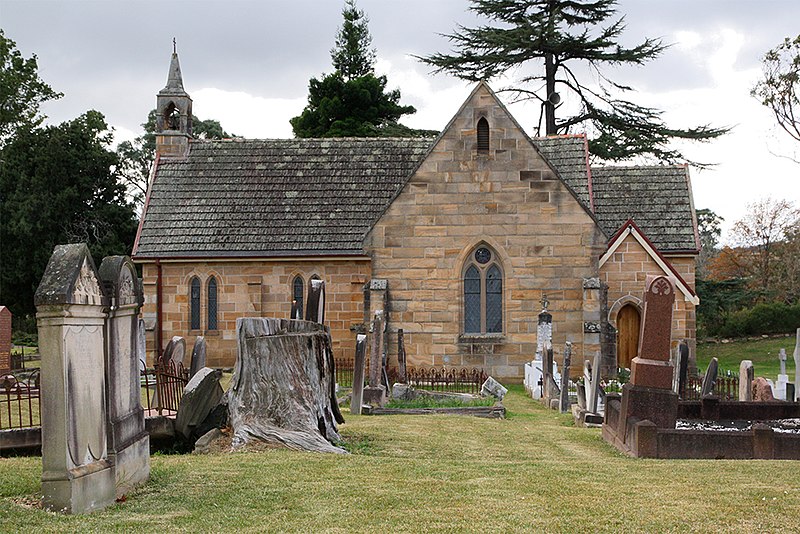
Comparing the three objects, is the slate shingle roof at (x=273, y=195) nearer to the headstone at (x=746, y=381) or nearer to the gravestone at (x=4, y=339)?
the gravestone at (x=4, y=339)

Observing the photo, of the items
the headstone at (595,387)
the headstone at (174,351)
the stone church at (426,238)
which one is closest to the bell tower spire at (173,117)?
the stone church at (426,238)

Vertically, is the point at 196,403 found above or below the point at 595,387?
above

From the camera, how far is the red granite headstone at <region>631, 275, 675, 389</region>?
48.2 ft

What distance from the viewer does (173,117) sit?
35.9m

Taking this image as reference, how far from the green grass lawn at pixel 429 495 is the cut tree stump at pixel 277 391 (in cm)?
60

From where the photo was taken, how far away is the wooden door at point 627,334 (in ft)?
98.5

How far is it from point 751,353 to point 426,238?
64.0 ft

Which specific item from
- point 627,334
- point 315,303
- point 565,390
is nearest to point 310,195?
point 627,334

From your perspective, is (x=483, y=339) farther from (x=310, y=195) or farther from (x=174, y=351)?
(x=174, y=351)

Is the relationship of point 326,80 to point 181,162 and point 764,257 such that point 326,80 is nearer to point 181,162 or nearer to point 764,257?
point 181,162

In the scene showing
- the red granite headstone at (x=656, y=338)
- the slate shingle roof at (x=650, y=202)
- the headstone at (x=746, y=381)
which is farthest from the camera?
the slate shingle roof at (x=650, y=202)

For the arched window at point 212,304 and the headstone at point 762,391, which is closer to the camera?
the headstone at point 762,391

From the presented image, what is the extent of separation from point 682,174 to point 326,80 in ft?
90.7

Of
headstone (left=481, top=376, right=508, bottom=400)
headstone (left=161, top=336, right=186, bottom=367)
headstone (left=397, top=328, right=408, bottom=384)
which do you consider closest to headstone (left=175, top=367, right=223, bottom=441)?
headstone (left=161, top=336, right=186, bottom=367)
